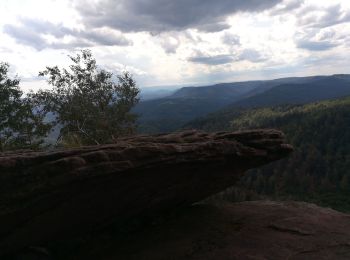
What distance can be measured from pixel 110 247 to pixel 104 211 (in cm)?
177

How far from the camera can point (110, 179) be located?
450 inches

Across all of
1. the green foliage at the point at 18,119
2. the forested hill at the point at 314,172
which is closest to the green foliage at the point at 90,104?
the green foliage at the point at 18,119

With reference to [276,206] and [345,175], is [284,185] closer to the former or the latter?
[345,175]

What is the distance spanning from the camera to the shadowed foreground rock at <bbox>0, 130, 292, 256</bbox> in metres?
10.4

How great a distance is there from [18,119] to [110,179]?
88.8ft

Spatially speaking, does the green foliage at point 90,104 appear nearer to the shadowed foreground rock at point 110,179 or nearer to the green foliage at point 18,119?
the green foliage at point 18,119

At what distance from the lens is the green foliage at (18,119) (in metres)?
34.7

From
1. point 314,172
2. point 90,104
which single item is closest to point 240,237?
point 90,104

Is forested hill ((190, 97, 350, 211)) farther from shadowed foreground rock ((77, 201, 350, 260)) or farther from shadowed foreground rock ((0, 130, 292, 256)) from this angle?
shadowed foreground rock ((0, 130, 292, 256))

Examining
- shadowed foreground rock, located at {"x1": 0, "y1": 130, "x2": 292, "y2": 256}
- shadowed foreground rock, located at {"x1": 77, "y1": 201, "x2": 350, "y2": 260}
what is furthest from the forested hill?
shadowed foreground rock, located at {"x1": 0, "y1": 130, "x2": 292, "y2": 256}

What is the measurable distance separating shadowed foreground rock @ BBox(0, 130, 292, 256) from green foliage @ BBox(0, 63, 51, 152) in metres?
21.6

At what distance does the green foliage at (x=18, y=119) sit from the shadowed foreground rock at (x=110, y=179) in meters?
21.6

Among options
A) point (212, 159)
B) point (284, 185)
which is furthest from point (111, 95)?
point (284, 185)

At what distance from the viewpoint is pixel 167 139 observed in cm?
1452
